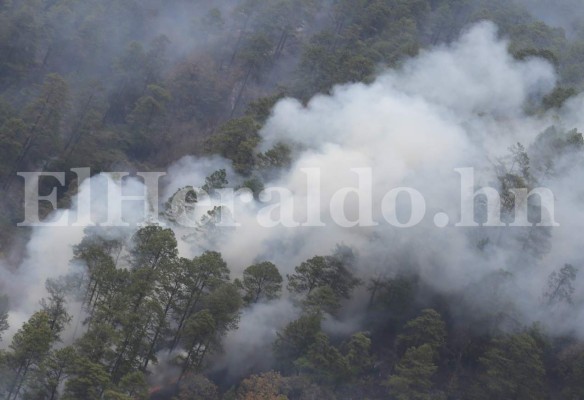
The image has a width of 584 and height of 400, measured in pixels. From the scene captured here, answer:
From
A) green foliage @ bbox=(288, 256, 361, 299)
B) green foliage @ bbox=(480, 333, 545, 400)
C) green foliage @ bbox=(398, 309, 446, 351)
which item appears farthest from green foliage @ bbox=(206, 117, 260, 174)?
green foliage @ bbox=(480, 333, 545, 400)

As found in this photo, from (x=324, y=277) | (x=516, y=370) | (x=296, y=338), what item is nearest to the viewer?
(x=516, y=370)

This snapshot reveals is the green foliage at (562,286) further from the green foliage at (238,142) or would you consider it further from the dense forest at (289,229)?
the green foliage at (238,142)

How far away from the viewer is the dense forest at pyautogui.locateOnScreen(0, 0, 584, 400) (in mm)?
38344

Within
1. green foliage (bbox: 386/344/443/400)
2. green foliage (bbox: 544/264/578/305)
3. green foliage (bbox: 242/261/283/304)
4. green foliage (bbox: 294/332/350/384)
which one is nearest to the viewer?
green foliage (bbox: 386/344/443/400)

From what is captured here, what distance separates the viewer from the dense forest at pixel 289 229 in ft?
126

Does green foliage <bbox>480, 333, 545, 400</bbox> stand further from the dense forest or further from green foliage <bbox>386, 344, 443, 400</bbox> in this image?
green foliage <bbox>386, 344, 443, 400</bbox>

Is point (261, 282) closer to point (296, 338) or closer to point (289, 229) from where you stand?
point (296, 338)

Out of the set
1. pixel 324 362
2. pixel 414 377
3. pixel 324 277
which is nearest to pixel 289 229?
pixel 324 277

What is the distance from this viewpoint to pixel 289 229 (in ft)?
155

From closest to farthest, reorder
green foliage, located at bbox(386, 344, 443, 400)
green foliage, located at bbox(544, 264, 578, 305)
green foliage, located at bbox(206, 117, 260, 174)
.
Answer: green foliage, located at bbox(386, 344, 443, 400) → green foliage, located at bbox(544, 264, 578, 305) → green foliage, located at bbox(206, 117, 260, 174)

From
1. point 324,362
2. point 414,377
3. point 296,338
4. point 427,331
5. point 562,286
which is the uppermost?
point 562,286

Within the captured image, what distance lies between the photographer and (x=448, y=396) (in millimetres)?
40156

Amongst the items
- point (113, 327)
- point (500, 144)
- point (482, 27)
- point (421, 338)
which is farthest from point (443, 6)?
point (113, 327)

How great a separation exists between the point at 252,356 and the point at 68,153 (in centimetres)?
2394
